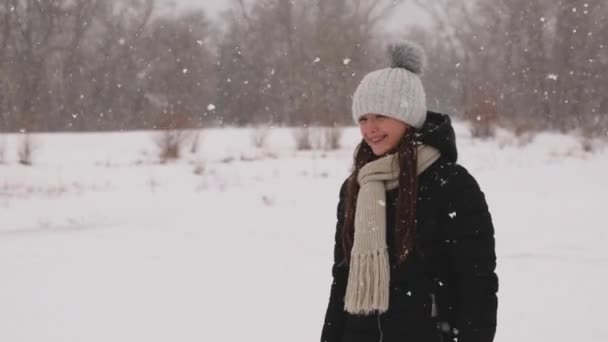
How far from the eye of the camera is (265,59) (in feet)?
135

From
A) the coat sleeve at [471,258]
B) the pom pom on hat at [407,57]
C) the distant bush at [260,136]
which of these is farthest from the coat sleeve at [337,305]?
the distant bush at [260,136]

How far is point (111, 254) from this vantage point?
638 centimetres

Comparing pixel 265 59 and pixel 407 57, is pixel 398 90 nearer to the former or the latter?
pixel 407 57

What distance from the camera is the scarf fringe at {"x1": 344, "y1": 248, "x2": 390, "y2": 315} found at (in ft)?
5.89

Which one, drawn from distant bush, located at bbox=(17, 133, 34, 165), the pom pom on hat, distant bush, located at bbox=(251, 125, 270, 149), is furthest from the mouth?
distant bush, located at bbox=(251, 125, 270, 149)

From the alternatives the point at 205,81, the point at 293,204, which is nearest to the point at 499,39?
the point at 205,81

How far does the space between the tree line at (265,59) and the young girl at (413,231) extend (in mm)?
28054

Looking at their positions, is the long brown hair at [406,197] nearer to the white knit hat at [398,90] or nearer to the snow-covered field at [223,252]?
the white knit hat at [398,90]

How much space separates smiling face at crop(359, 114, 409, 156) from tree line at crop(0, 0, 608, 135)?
2804 centimetres

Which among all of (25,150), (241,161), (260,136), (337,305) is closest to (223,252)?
(337,305)

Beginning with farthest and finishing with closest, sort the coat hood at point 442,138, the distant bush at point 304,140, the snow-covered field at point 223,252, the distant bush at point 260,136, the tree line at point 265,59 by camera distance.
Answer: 1. the tree line at point 265,59
2. the distant bush at point 260,136
3. the distant bush at point 304,140
4. the snow-covered field at point 223,252
5. the coat hood at point 442,138

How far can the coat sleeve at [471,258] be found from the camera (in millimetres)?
1679

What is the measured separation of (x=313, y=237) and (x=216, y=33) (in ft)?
124

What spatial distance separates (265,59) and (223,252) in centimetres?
3567
